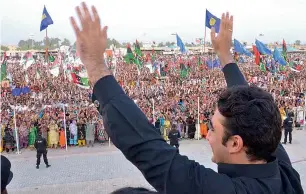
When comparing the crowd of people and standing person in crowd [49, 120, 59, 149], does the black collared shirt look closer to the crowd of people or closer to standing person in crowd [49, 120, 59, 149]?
the crowd of people

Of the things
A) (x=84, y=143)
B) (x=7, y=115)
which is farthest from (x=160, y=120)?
(x=7, y=115)

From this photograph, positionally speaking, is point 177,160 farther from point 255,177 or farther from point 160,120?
point 160,120

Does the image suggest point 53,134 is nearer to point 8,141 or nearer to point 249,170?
point 8,141

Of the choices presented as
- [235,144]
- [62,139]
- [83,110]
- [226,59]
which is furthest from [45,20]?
[235,144]

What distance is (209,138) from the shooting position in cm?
125

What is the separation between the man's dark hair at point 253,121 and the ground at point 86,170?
251 inches

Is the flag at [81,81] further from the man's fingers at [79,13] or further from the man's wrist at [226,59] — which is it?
the man's fingers at [79,13]

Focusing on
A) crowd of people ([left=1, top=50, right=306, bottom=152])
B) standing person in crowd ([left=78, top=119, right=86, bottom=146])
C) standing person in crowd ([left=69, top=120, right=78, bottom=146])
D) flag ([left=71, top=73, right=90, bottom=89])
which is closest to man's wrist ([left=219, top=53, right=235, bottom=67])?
crowd of people ([left=1, top=50, right=306, bottom=152])

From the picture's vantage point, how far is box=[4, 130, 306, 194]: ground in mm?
8148

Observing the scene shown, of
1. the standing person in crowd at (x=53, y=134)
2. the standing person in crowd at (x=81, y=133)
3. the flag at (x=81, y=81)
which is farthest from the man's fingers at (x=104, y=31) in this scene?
the flag at (x=81, y=81)

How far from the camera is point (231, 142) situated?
116cm

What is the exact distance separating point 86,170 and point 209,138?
855cm

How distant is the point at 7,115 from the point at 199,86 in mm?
11134

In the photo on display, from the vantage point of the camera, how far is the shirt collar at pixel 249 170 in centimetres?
116
